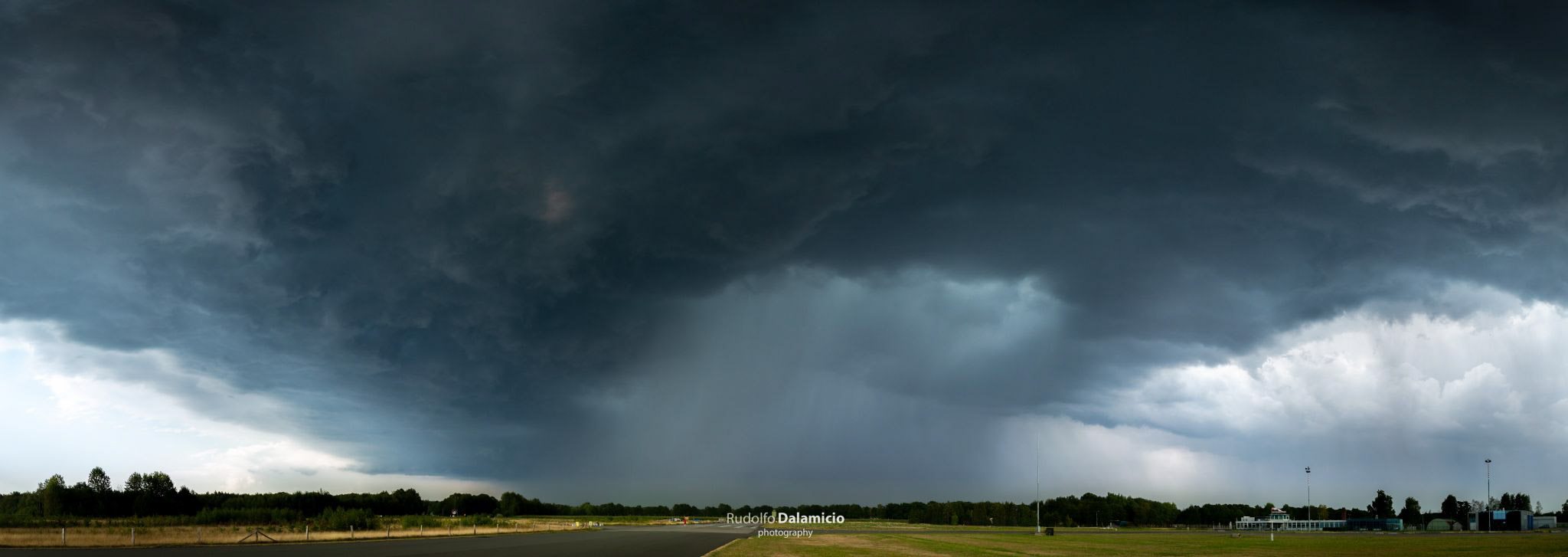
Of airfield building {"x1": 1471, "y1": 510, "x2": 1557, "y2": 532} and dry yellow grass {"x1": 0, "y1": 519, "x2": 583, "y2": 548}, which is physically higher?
dry yellow grass {"x1": 0, "y1": 519, "x2": 583, "y2": 548}

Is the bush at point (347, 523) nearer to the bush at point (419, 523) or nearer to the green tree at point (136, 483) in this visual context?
the bush at point (419, 523)

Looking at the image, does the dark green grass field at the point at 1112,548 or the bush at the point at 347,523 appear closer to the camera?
the dark green grass field at the point at 1112,548

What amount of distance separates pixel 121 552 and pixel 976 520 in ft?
579

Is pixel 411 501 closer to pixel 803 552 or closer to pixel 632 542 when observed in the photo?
pixel 632 542

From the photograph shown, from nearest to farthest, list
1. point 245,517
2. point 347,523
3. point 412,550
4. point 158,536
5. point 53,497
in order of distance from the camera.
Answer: point 412,550
point 158,536
point 347,523
point 245,517
point 53,497

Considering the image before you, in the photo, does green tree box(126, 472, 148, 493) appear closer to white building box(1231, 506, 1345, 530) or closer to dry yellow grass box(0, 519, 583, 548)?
dry yellow grass box(0, 519, 583, 548)

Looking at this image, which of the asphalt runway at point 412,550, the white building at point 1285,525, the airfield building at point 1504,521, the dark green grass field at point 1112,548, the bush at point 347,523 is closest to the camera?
the asphalt runway at point 412,550

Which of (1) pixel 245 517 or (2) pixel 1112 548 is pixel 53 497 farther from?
(2) pixel 1112 548

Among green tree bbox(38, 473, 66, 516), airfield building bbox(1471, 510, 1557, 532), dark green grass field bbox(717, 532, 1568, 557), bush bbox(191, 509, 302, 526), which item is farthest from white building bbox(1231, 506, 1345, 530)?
green tree bbox(38, 473, 66, 516)

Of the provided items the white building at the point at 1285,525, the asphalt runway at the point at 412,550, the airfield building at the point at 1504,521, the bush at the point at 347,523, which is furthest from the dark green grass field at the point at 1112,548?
the white building at the point at 1285,525

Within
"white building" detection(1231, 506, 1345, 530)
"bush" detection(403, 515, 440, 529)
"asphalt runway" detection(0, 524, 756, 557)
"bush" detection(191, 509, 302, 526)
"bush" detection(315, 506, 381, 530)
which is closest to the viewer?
"asphalt runway" detection(0, 524, 756, 557)

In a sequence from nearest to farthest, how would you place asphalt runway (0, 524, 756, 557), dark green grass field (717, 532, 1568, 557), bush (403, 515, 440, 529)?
asphalt runway (0, 524, 756, 557)
dark green grass field (717, 532, 1568, 557)
bush (403, 515, 440, 529)

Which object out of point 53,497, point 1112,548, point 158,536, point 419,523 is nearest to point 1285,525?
point 1112,548

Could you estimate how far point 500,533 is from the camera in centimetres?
9081
